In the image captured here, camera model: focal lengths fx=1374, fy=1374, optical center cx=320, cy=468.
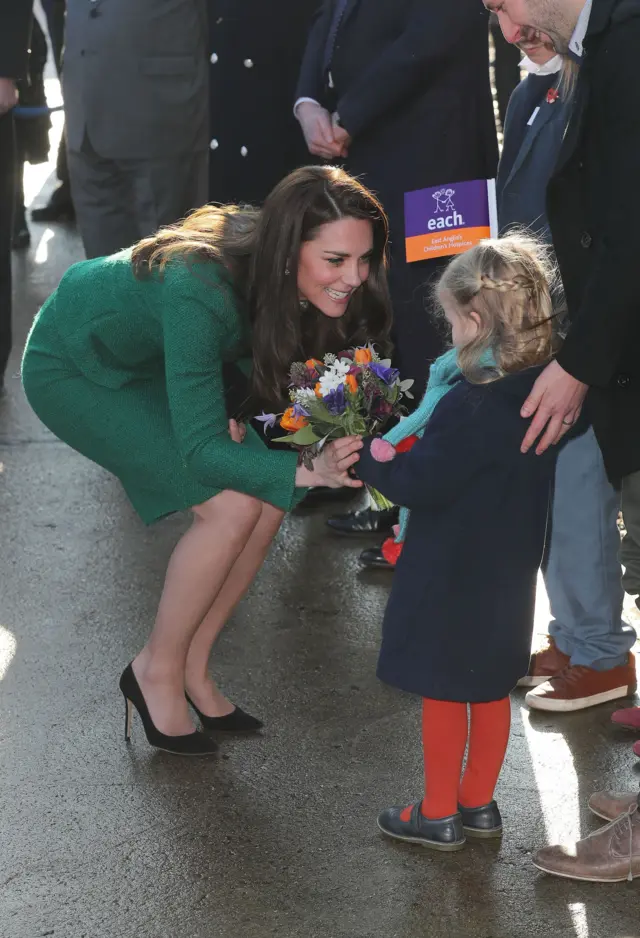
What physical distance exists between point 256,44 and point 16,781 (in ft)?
9.37

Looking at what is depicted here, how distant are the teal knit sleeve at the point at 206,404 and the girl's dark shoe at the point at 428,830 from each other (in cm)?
75

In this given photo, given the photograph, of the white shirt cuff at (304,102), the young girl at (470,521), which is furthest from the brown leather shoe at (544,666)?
the white shirt cuff at (304,102)

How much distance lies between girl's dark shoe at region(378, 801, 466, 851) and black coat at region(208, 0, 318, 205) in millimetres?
2722

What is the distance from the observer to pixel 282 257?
3150 millimetres

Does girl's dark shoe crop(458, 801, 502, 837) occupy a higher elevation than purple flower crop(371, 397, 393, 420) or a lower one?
lower

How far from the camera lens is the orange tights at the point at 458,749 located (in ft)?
9.48

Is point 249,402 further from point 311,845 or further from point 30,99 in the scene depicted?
point 30,99

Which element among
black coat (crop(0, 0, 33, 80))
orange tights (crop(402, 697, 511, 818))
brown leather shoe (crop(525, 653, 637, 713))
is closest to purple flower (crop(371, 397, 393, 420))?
orange tights (crop(402, 697, 511, 818))

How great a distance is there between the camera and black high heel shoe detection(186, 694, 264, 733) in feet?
11.3

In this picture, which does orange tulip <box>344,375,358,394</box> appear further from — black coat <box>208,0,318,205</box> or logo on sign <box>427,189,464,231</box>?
black coat <box>208,0,318,205</box>

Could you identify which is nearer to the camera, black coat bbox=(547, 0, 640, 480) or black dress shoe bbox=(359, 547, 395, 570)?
black coat bbox=(547, 0, 640, 480)

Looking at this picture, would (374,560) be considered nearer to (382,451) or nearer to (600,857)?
(382,451)

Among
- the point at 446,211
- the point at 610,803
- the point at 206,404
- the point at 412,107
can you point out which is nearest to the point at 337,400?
the point at 206,404

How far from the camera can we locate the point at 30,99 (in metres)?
7.65
